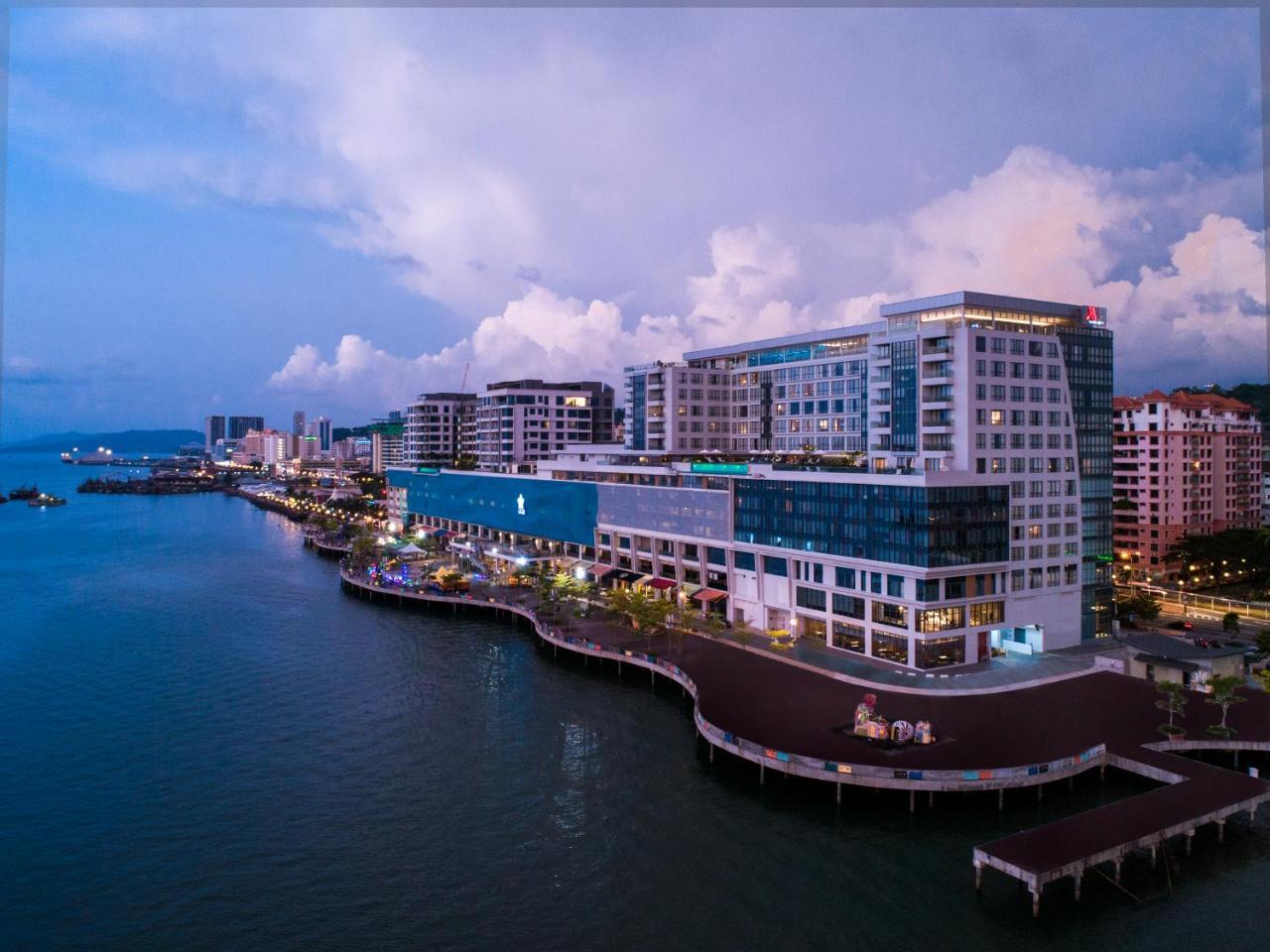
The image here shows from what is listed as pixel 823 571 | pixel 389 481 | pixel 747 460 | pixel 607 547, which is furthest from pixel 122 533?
pixel 823 571

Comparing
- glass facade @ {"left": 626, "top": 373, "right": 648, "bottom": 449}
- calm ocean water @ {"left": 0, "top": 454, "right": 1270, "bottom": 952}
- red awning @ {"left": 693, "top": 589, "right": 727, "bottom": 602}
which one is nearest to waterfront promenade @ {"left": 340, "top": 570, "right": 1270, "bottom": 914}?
calm ocean water @ {"left": 0, "top": 454, "right": 1270, "bottom": 952}

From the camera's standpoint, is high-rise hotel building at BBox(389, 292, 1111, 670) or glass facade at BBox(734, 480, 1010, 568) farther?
high-rise hotel building at BBox(389, 292, 1111, 670)

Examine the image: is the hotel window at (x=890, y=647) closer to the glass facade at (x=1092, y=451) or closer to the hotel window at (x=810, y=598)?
the hotel window at (x=810, y=598)

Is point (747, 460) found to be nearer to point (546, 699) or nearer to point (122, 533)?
point (546, 699)

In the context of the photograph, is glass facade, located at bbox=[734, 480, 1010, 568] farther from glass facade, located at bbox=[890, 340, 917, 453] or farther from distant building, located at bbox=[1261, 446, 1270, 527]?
distant building, located at bbox=[1261, 446, 1270, 527]

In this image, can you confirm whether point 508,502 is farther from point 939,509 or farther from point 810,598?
point 939,509

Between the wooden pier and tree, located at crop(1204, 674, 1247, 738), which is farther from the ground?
tree, located at crop(1204, 674, 1247, 738)
